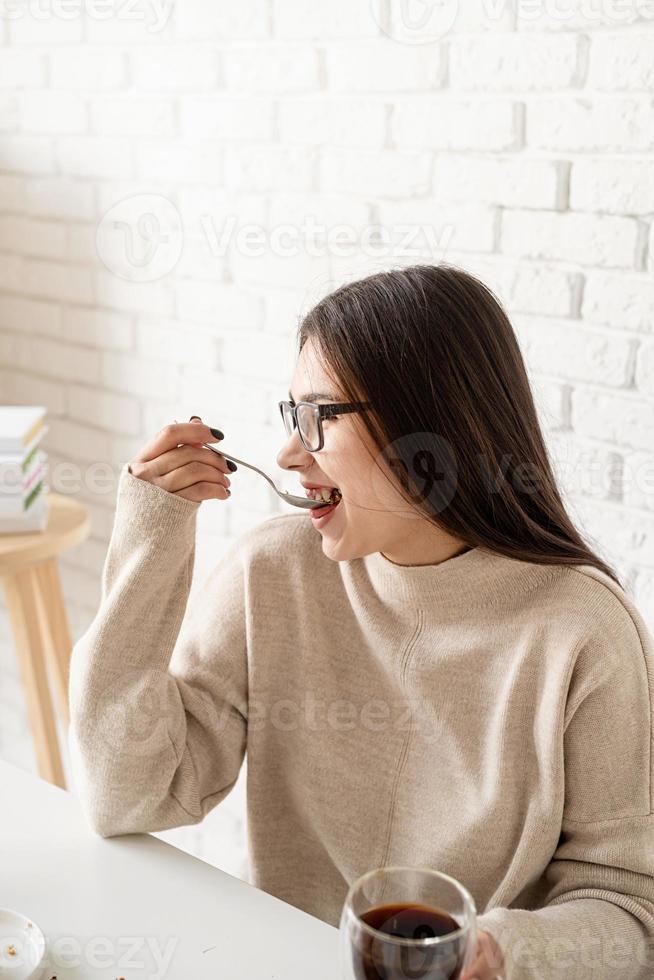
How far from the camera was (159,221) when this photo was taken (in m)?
2.03

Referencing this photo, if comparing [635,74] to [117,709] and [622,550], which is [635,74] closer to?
[622,550]

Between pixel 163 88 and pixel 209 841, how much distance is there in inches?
57.5

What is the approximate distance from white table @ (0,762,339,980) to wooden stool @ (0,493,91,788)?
30.2 inches

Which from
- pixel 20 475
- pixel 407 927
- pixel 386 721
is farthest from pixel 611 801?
pixel 20 475

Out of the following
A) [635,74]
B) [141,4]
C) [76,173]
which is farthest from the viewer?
[76,173]

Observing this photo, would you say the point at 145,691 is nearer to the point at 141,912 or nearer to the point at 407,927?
the point at 141,912

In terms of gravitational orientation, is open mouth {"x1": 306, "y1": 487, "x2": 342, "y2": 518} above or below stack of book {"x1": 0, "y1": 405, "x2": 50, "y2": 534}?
above

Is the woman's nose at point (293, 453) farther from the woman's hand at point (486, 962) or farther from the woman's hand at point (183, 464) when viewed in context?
the woman's hand at point (486, 962)

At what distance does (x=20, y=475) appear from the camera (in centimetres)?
180

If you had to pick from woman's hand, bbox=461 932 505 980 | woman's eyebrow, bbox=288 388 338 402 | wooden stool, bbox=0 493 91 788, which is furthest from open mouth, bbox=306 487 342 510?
wooden stool, bbox=0 493 91 788

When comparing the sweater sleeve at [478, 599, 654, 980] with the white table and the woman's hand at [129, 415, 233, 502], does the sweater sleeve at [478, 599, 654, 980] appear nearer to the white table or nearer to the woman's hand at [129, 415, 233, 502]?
the white table

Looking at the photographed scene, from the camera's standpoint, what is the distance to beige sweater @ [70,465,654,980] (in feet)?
3.47

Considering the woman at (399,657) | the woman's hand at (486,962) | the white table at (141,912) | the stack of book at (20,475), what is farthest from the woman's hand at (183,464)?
the stack of book at (20,475)

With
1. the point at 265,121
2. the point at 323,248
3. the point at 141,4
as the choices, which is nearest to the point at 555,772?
the point at 323,248
